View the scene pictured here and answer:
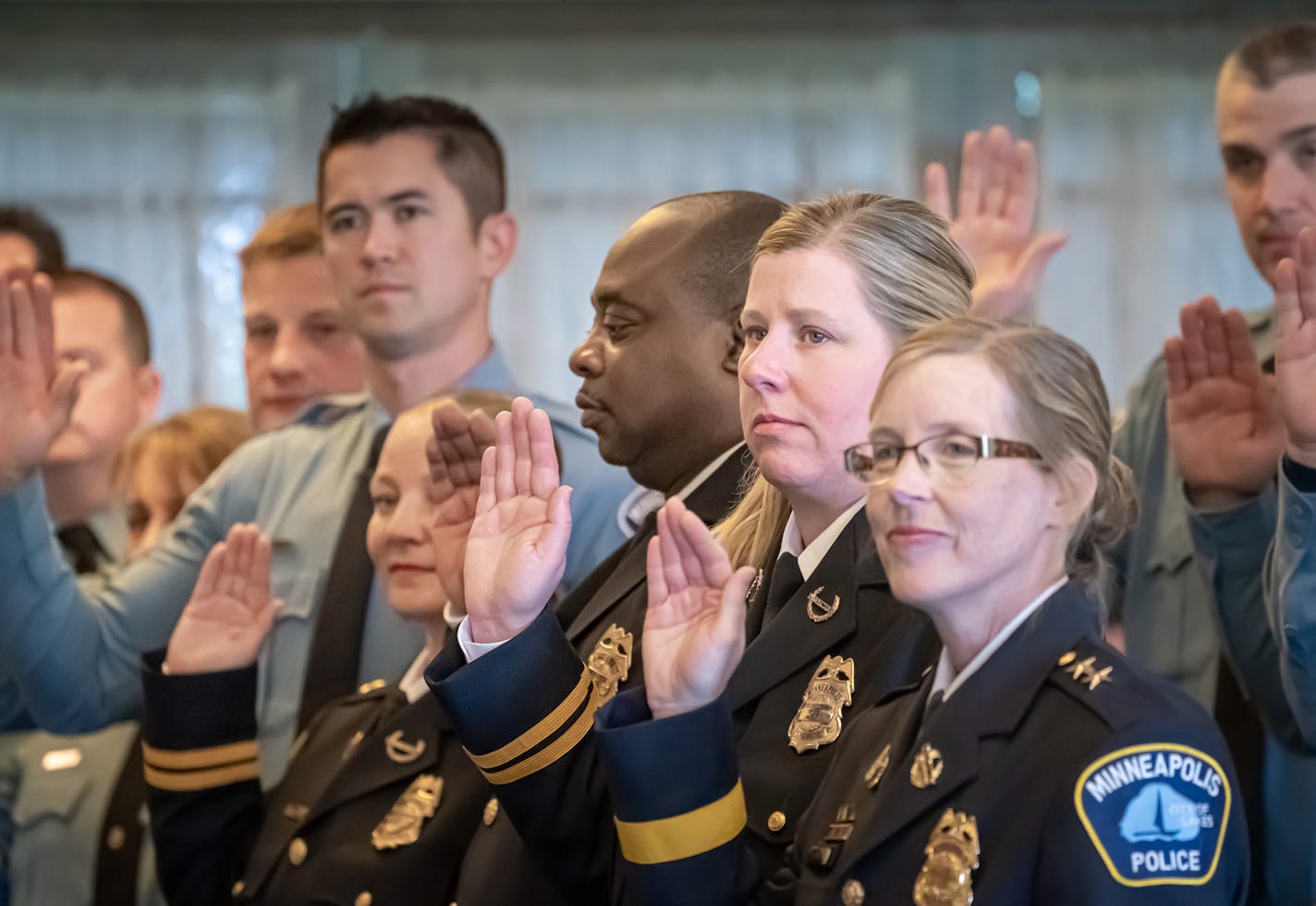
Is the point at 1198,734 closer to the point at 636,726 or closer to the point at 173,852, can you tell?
the point at 636,726

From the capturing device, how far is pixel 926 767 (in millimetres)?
1469

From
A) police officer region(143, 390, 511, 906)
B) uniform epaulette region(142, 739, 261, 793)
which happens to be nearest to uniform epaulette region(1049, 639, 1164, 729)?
police officer region(143, 390, 511, 906)

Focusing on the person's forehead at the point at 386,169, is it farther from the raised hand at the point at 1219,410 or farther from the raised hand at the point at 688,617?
the raised hand at the point at 688,617

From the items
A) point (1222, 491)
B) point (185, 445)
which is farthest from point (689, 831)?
point (185, 445)

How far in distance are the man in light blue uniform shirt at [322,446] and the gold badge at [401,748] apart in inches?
19.9

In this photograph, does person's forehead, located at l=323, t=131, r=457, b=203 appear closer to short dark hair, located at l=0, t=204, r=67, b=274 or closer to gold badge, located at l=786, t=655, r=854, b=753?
short dark hair, located at l=0, t=204, r=67, b=274

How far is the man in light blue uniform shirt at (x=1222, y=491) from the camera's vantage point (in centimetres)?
240

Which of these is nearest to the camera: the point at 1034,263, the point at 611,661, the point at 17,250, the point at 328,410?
the point at 611,661

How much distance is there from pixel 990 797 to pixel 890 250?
63cm

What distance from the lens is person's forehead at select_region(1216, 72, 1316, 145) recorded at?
2770 mm

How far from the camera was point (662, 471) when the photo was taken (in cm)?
213

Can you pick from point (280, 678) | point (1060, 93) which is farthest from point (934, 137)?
point (280, 678)

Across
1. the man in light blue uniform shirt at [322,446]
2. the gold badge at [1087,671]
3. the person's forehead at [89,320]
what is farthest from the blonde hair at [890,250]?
the person's forehead at [89,320]

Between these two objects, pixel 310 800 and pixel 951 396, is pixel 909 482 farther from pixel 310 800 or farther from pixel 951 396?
pixel 310 800
